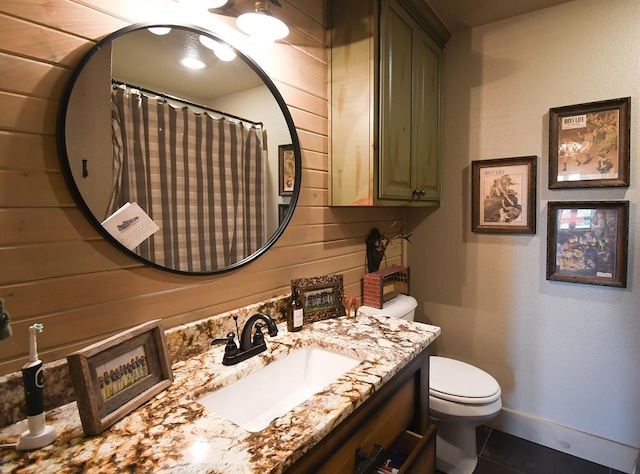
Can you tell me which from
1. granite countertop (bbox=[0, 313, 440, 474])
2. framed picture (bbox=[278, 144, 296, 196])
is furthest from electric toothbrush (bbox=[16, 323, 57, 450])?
framed picture (bbox=[278, 144, 296, 196])

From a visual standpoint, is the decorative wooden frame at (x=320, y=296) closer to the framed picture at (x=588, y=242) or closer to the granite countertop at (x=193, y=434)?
the granite countertop at (x=193, y=434)

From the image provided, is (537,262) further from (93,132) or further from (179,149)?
(93,132)

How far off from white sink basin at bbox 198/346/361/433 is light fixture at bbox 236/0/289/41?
1.20 meters

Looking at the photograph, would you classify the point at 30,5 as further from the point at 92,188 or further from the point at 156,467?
the point at 156,467

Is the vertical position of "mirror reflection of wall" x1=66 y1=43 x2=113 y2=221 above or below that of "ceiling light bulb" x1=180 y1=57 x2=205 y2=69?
below

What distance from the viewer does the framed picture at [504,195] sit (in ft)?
6.64

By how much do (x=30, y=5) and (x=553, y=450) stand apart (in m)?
2.98

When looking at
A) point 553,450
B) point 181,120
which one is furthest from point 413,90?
point 553,450

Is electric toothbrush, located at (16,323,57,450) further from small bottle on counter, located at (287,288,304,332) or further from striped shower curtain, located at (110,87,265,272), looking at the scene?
small bottle on counter, located at (287,288,304,332)

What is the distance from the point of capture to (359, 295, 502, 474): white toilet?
1.69 metres

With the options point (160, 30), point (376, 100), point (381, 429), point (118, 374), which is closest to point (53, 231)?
point (118, 374)

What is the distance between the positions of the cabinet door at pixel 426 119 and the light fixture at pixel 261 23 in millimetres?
903

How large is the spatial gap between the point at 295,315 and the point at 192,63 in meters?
1.01

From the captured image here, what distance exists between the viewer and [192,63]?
47.6 inches
